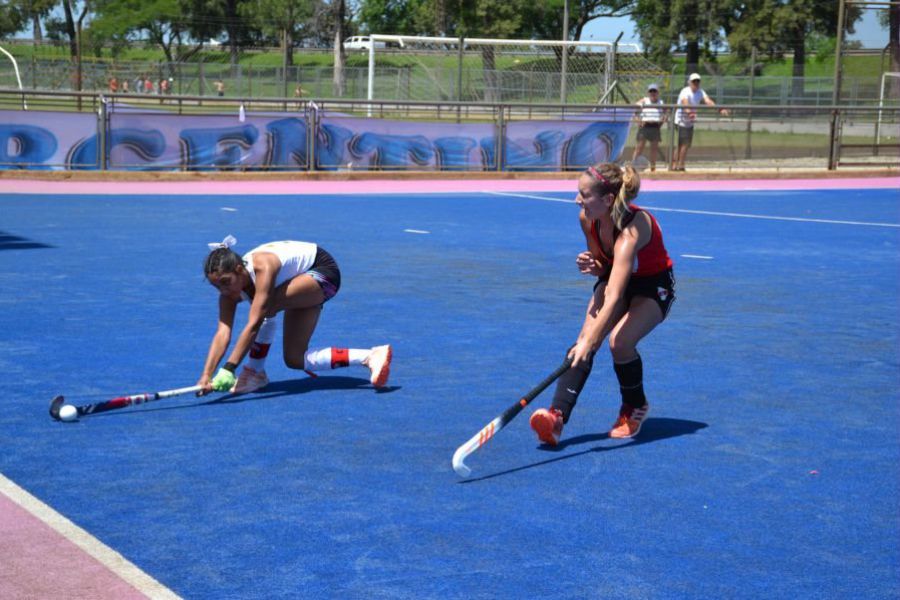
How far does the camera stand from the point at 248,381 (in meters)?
7.73

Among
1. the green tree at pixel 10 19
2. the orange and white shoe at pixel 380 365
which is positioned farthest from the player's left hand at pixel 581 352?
the green tree at pixel 10 19

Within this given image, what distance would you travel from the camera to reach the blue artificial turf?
489cm

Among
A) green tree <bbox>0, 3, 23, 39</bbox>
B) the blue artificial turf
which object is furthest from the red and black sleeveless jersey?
green tree <bbox>0, 3, 23, 39</bbox>

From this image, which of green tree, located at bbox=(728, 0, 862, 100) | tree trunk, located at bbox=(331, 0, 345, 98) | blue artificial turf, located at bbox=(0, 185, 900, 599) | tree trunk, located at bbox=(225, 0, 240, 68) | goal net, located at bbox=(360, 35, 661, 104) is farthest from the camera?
tree trunk, located at bbox=(225, 0, 240, 68)

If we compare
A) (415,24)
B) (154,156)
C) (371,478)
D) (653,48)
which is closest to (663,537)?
(371,478)

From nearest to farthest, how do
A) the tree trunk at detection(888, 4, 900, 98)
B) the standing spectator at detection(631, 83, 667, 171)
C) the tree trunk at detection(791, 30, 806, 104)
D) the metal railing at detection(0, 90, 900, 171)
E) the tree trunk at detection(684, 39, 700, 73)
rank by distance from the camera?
the metal railing at detection(0, 90, 900, 171)
the standing spectator at detection(631, 83, 667, 171)
the tree trunk at detection(888, 4, 900, 98)
the tree trunk at detection(791, 30, 806, 104)
the tree trunk at detection(684, 39, 700, 73)

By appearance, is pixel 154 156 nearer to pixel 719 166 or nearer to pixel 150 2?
pixel 719 166

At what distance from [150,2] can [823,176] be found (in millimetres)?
58832

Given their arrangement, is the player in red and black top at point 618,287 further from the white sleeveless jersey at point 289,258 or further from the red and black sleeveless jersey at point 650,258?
the white sleeveless jersey at point 289,258

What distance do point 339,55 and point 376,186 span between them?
32356mm

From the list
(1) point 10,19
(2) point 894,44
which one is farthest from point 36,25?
(2) point 894,44

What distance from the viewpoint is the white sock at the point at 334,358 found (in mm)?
7820

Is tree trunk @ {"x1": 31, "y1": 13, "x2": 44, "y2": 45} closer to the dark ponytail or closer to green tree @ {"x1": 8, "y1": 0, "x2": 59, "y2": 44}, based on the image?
green tree @ {"x1": 8, "y1": 0, "x2": 59, "y2": 44}

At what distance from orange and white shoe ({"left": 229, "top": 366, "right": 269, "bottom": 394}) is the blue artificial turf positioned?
0.19m
